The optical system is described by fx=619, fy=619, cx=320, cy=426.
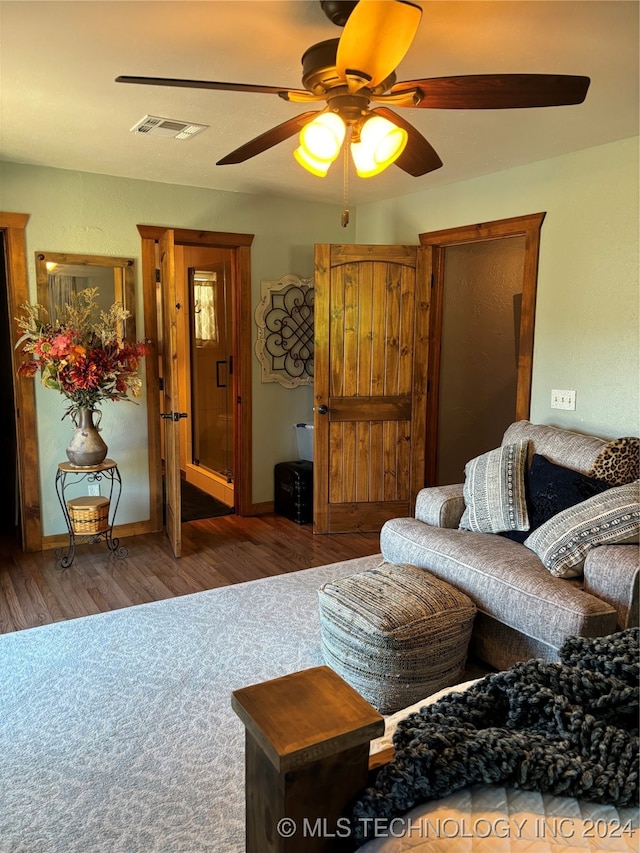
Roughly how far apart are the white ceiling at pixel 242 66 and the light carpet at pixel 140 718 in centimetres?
250

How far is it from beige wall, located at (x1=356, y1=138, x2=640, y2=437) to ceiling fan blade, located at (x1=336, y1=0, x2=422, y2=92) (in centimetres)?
218

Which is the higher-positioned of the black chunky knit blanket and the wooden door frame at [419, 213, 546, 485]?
the wooden door frame at [419, 213, 546, 485]

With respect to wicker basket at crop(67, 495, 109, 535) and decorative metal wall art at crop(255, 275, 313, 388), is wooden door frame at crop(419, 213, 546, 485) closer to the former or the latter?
decorative metal wall art at crop(255, 275, 313, 388)

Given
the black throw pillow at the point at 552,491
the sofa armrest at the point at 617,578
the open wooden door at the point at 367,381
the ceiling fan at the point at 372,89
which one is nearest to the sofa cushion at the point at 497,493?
the black throw pillow at the point at 552,491

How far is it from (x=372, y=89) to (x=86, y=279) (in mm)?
2866

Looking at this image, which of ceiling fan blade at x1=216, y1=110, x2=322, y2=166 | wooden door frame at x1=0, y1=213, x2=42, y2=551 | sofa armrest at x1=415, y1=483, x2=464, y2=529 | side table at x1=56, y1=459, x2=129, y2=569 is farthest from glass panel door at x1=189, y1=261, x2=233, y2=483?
ceiling fan blade at x1=216, y1=110, x2=322, y2=166

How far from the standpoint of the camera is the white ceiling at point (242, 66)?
1.99 m

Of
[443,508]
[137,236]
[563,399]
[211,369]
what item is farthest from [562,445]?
[211,369]

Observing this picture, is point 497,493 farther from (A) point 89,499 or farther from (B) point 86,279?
(B) point 86,279

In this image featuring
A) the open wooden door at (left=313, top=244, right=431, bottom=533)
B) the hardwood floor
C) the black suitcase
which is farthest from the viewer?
the black suitcase

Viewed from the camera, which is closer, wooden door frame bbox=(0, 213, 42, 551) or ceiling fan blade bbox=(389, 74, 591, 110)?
ceiling fan blade bbox=(389, 74, 591, 110)

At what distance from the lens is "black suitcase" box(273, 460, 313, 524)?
486 cm

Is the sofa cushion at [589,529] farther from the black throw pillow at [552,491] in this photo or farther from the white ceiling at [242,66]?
the white ceiling at [242,66]

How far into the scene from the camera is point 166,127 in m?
3.13
